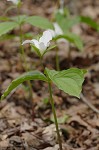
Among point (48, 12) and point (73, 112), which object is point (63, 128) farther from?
point (48, 12)

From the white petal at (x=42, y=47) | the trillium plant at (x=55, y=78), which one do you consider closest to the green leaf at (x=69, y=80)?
the trillium plant at (x=55, y=78)

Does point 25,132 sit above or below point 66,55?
below

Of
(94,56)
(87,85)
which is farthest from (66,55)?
(87,85)

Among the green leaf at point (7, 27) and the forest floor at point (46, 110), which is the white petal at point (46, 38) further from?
the forest floor at point (46, 110)

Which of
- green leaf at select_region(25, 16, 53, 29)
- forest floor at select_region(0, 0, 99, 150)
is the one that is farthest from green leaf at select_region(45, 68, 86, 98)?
green leaf at select_region(25, 16, 53, 29)

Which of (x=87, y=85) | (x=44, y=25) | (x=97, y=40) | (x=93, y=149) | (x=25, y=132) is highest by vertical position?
(x=97, y=40)

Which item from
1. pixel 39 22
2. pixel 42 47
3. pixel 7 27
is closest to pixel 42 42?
pixel 42 47

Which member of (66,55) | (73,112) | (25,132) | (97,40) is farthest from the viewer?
(97,40)
